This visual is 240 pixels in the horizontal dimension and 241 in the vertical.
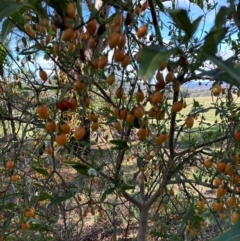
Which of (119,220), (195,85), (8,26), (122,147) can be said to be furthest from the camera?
(119,220)

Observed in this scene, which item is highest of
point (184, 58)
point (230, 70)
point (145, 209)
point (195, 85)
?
point (195, 85)

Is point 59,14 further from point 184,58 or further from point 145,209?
point 145,209

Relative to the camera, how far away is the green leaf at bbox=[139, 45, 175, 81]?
0.31 meters

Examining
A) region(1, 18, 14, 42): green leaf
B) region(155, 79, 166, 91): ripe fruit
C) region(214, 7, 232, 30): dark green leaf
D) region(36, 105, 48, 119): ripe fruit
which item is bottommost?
region(214, 7, 232, 30): dark green leaf

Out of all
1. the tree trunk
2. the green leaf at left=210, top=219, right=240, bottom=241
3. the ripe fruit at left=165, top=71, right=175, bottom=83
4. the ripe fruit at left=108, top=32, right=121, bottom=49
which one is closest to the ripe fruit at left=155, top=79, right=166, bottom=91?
the ripe fruit at left=165, top=71, right=175, bottom=83

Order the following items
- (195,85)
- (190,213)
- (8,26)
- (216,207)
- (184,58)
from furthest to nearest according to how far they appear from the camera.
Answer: (195,85) < (190,213) < (216,207) < (8,26) < (184,58)

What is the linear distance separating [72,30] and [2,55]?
0.69m

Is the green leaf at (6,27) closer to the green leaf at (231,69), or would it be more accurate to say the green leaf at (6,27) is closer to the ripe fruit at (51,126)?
the ripe fruit at (51,126)

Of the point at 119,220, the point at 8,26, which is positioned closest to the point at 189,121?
the point at 8,26

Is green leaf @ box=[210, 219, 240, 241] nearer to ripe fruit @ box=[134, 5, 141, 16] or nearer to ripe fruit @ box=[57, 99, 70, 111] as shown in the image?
ripe fruit @ box=[57, 99, 70, 111]

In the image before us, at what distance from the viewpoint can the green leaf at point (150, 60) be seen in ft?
1.02

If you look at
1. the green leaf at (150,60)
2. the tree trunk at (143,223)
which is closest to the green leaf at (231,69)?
the green leaf at (150,60)

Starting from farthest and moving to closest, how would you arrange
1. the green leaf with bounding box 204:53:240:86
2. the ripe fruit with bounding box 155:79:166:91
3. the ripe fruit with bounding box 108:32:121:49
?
the ripe fruit with bounding box 155:79:166:91 < the ripe fruit with bounding box 108:32:121:49 < the green leaf with bounding box 204:53:240:86

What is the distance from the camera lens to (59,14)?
0.60 m
